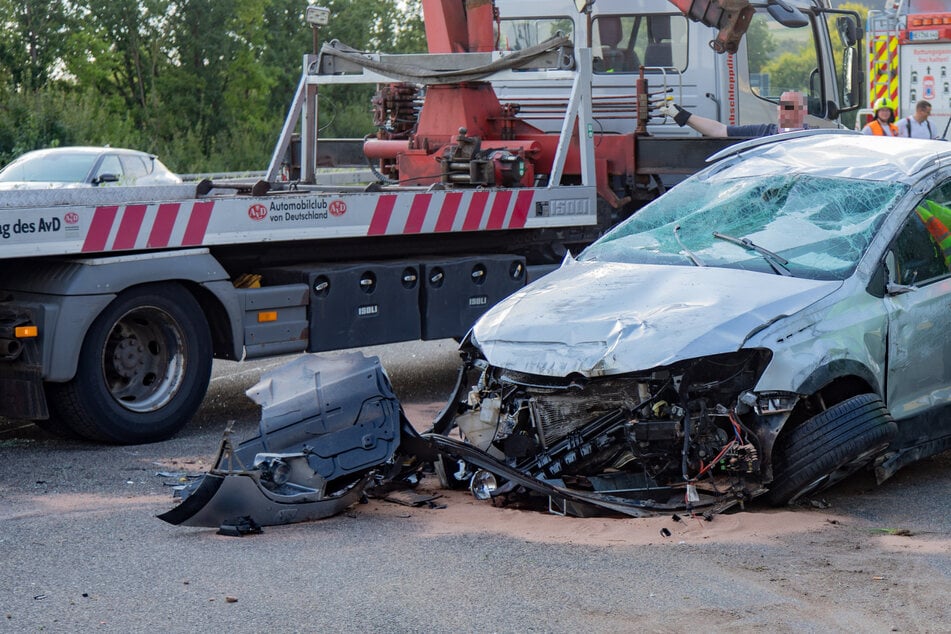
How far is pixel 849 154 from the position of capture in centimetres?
764

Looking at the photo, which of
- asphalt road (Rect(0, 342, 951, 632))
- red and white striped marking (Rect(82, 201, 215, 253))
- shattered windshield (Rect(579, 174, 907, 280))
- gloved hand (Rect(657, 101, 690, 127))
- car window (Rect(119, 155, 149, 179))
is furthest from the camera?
car window (Rect(119, 155, 149, 179))

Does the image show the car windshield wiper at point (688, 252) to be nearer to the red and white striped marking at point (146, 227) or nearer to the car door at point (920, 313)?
the car door at point (920, 313)

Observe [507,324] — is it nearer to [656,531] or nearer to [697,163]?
[656,531]

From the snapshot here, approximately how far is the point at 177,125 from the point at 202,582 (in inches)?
1271

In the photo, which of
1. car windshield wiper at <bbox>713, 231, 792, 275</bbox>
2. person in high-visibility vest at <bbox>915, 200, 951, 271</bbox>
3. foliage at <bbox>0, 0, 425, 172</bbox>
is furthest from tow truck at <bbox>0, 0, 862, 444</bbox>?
foliage at <bbox>0, 0, 425, 172</bbox>

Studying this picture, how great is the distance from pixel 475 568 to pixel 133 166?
12.8m

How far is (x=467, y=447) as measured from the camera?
638cm

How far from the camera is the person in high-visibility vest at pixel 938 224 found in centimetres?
708

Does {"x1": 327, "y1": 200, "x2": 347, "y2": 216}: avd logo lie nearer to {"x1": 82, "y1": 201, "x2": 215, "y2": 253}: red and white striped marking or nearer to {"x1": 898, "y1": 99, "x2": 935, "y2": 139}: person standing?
{"x1": 82, "y1": 201, "x2": 215, "y2": 253}: red and white striped marking

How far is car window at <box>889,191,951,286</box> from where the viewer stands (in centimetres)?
685

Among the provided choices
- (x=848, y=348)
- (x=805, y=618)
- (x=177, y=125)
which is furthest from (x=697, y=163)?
(x=177, y=125)

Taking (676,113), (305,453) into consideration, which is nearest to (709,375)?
(305,453)

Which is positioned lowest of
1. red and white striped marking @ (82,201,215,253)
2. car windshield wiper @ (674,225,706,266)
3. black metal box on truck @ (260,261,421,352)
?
black metal box on truck @ (260,261,421,352)

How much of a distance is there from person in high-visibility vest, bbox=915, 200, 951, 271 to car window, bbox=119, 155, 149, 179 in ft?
38.3
